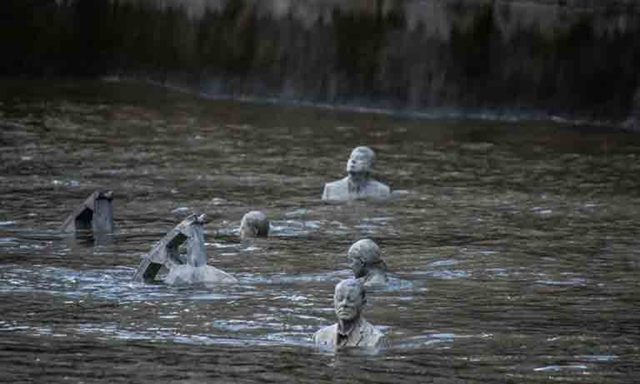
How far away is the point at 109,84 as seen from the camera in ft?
128

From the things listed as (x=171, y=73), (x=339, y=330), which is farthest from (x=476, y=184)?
(x=171, y=73)

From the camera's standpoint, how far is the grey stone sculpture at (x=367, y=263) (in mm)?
18078

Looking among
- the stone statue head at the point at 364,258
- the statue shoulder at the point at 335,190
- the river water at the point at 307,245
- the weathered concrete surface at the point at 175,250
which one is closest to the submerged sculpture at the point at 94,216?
the river water at the point at 307,245

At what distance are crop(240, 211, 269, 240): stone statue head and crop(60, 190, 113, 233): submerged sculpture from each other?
5.28 feet

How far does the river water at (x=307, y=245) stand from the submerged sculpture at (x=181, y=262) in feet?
0.83

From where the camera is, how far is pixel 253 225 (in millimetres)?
21734

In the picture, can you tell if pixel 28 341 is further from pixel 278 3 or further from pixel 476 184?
pixel 278 3

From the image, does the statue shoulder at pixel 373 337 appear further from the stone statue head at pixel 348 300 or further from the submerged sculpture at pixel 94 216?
the submerged sculpture at pixel 94 216

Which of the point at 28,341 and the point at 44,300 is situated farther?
the point at 44,300

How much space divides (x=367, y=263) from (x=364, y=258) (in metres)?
0.08

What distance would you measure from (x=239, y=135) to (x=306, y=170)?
4.00 meters

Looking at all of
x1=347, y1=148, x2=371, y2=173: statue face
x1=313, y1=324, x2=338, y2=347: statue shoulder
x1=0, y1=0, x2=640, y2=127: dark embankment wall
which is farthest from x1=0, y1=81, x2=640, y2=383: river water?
x1=0, y1=0, x2=640, y2=127: dark embankment wall

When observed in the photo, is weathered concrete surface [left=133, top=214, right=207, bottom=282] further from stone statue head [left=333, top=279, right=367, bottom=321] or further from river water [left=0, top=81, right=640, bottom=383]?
stone statue head [left=333, top=279, right=367, bottom=321]

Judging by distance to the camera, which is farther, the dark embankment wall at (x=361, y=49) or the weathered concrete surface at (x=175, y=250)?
the dark embankment wall at (x=361, y=49)
